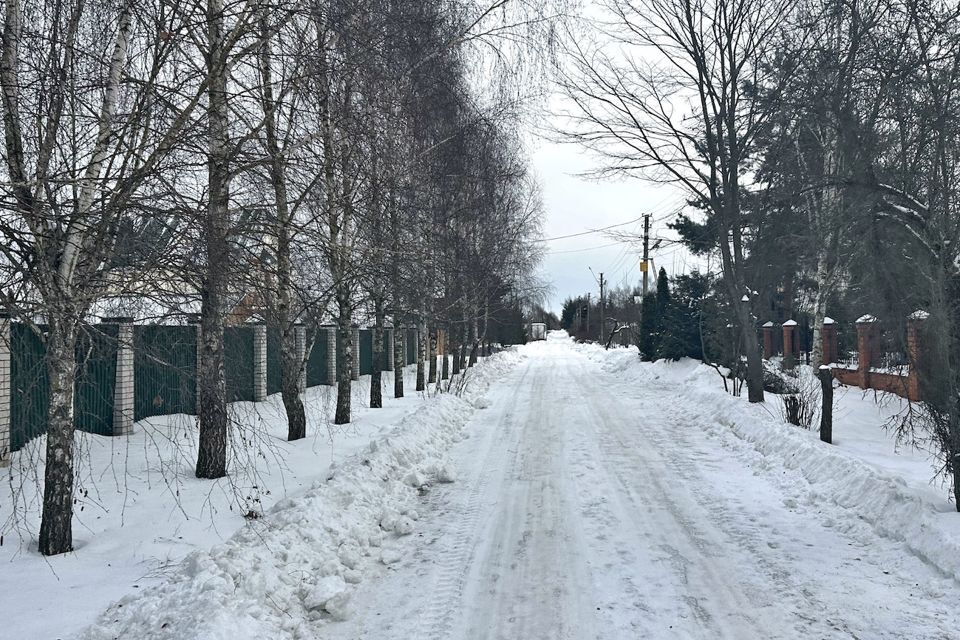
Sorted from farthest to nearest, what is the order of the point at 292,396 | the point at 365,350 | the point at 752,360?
the point at 365,350 < the point at 752,360 < the point at 292,396

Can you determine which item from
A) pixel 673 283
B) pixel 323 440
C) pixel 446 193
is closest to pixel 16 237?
pixel 323 440

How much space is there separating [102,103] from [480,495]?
513cm

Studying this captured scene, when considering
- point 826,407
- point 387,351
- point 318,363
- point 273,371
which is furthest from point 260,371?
point 387,351

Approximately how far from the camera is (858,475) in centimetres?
639

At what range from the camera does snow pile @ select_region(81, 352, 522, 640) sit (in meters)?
3.44

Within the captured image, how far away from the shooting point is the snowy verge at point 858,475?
492 cm

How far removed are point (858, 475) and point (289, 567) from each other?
5.80 metres

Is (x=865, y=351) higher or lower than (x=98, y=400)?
higher

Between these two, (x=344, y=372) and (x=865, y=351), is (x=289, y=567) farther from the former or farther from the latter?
(x=865, y=351)

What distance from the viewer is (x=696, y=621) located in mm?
3842

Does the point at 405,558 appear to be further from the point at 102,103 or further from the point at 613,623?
the point at 102,103

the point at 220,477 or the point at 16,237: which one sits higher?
the point at 16,237

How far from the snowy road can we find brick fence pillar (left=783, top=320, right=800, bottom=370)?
14.0 m

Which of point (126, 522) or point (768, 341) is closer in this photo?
point (126, 522)
